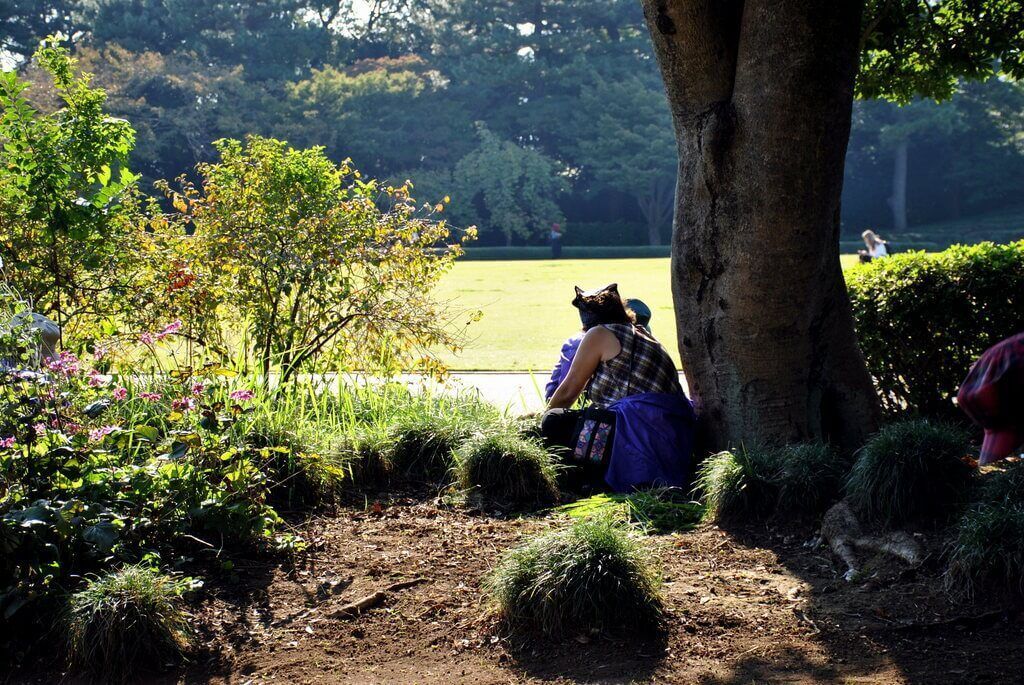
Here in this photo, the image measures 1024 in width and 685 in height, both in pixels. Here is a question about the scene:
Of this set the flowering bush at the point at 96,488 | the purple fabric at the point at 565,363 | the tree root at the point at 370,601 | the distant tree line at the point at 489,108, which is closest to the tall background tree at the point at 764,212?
the purple fabric at the point at 565,363

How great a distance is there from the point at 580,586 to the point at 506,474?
2.01 meters

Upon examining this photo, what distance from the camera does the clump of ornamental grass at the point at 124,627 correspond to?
357 centimetres

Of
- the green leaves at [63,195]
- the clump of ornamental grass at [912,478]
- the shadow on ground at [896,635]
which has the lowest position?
the shadow on ground at [896,635]

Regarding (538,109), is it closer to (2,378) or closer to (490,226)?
(490,226)

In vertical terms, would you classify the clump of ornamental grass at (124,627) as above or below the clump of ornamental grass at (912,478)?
below

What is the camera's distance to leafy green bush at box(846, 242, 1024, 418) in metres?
6.93

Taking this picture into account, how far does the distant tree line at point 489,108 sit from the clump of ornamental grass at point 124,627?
139 feet

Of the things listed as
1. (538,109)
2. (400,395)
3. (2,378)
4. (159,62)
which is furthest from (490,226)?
(2,378)

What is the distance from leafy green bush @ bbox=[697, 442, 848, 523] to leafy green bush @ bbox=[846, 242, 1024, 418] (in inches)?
88.2

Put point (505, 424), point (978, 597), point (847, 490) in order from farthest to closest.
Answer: point (505, 424), point (847, 490), point (978, 597)

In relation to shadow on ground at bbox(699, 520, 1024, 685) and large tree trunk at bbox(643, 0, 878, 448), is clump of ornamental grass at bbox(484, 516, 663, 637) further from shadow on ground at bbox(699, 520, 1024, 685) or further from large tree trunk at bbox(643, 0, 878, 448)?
large tree trunk at bbox(643, 0, 878, 448)

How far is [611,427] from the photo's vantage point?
19.5 ft

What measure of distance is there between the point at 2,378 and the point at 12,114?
10.0ft

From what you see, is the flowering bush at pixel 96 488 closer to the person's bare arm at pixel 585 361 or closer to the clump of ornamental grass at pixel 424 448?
the clump of ornamental grass at pixel 424 448
